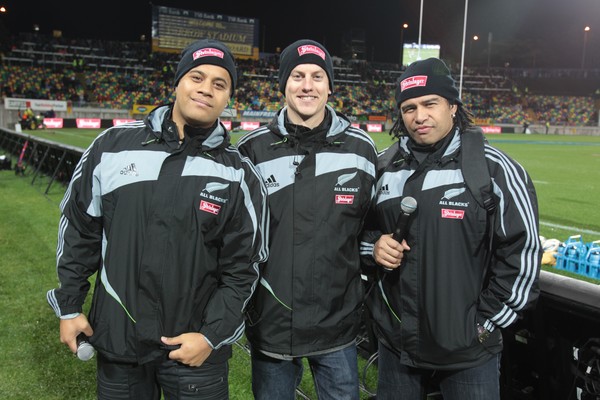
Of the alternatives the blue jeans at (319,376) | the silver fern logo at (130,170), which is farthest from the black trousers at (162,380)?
the silver fern logo at (130,170)

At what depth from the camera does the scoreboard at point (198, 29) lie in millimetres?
49688

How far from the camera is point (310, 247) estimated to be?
2.21 meters

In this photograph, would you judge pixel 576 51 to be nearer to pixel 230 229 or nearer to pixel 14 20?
pixel 14 20

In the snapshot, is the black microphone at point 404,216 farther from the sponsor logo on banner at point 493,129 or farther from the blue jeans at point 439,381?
the sponsor logo on banner at point 493,129

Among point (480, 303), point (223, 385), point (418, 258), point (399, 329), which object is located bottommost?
point (223, 385)

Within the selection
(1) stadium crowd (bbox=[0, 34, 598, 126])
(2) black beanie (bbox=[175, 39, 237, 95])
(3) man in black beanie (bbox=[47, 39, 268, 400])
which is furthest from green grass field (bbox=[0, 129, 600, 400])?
(1) stadium crowd (bbox=[0, 34, 598, 126])

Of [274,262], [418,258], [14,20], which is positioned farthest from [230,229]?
[14,20]

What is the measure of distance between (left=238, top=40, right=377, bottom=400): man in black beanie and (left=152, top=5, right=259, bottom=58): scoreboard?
5055 cm

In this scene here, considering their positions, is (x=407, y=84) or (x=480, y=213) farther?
(x=407, y=84)

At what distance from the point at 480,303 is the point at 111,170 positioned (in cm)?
158

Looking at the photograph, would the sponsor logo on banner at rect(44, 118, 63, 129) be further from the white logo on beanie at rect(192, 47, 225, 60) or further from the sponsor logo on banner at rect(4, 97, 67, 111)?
the white logo on beanie at rect(192, 47, 225, 60)

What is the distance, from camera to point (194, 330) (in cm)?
204

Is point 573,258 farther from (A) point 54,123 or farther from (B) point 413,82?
(A) point 54,123

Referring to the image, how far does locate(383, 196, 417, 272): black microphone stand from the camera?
1.95 m
